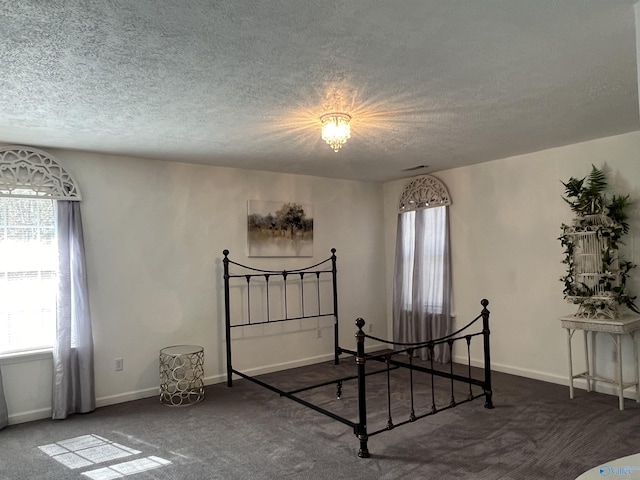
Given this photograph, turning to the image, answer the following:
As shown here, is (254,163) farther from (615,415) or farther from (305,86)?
(615,415)

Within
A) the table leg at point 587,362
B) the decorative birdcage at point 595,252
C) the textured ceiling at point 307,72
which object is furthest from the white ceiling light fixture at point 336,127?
the table leg at point 587,362

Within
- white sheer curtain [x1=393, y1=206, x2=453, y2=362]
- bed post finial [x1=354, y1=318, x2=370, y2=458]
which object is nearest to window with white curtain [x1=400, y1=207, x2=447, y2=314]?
white sheer curtain [x1=393, y1=206, x2=453, y2=362]

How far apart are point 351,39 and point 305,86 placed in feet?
2.11

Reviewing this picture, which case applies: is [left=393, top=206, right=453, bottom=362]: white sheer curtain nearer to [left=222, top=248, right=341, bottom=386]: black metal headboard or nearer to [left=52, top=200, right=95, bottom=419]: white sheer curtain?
[left=222, top=248, right=341, bottom=386]: black metal headboard

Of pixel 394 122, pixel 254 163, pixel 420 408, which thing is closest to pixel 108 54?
pixel 394 122

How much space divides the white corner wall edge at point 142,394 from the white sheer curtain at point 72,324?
0.54 feet

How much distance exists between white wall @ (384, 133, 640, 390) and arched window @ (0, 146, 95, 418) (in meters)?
4.18

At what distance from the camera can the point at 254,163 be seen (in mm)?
5070

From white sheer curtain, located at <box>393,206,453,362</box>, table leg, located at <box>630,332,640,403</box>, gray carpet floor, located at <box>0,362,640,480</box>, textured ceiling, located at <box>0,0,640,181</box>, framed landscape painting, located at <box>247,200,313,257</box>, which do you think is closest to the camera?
textured ceiling, located at <box>0,0,640,181</box>

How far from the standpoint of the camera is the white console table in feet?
12.6

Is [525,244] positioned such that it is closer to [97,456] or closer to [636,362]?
[636,362]

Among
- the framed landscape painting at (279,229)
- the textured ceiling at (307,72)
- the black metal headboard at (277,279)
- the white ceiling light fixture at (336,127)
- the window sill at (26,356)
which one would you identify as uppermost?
the textured ceiling at (307,72)

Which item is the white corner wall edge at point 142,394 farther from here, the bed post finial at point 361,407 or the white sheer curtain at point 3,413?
the bed post finial at point 361,407

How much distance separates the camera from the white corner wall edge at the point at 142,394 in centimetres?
397
